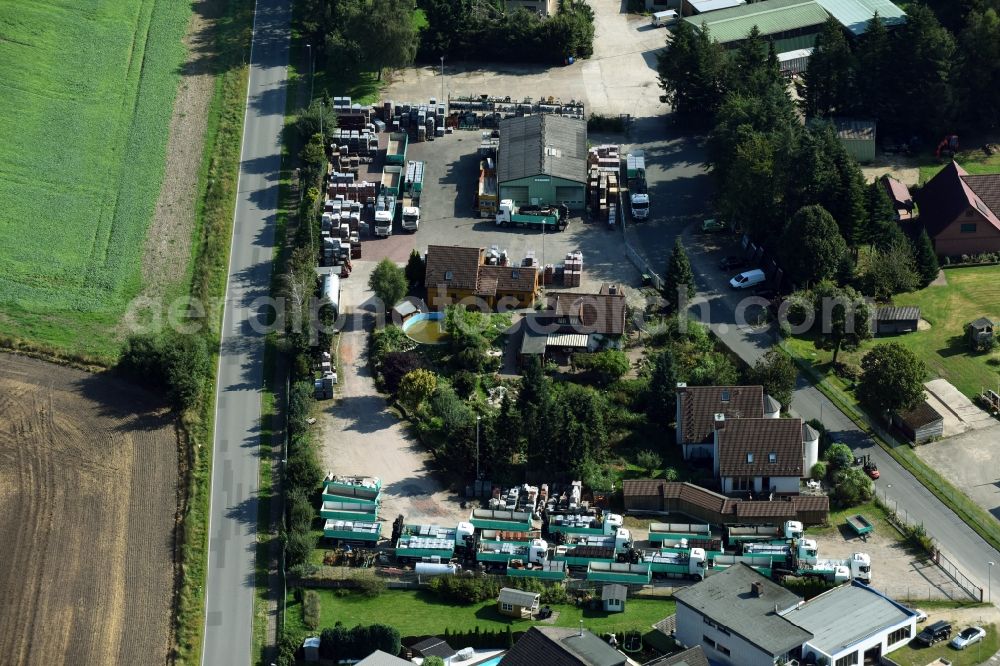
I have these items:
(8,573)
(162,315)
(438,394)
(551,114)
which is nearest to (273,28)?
(551,114)

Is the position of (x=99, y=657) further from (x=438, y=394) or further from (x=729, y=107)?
(x=729, y=107)

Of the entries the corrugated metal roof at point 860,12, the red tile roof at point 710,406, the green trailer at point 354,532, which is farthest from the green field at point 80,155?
the corrugated metal roof at point 860,12

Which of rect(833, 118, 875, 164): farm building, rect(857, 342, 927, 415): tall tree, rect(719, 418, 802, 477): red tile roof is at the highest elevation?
rect(833, 118, 875, 164): farm building

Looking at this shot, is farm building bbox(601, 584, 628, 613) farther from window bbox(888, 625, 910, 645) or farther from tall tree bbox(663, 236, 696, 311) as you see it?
tall tree bbox(663, 236, 696, 311)

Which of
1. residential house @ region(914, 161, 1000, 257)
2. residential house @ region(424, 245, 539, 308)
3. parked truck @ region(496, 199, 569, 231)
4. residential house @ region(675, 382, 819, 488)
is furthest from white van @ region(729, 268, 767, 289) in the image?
residential house @ region(675, 382, 819, 488)

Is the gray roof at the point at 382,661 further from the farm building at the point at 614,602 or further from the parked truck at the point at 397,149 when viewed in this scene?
the parked truck at the point at 397,149

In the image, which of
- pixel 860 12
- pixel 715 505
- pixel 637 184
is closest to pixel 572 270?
pixel 637 184
